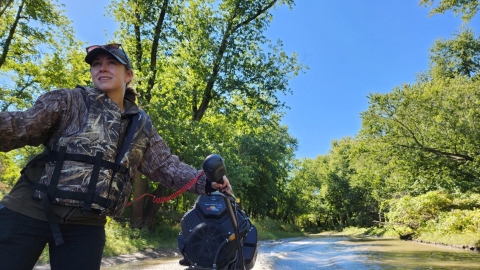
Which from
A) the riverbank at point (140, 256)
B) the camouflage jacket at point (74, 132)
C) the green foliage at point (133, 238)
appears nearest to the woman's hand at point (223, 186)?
the camouflage jacket at point (74, 132)

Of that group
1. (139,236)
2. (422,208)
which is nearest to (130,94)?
(139,236)

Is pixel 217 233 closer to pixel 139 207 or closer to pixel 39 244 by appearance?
pixel 39 244

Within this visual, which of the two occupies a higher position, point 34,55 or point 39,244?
point 34,55

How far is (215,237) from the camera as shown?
2312 millimetres

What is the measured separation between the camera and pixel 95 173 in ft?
6.01

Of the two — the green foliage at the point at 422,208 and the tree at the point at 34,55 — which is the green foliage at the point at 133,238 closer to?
the tree at the point at 34,55

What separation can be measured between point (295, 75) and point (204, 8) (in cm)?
543

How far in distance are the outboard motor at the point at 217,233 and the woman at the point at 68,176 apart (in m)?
0.54

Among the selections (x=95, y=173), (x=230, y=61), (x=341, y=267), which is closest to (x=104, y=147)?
(x=95, y=173)

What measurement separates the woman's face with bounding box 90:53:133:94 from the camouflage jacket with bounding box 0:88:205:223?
7 centimetres

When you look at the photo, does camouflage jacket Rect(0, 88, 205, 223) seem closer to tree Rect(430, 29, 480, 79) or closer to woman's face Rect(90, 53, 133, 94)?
woman's face Rect(90, 53, 133, 94)

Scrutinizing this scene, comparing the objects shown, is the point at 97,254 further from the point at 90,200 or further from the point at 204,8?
the point at 204,8

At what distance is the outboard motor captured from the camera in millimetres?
2203

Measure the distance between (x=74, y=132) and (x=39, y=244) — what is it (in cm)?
55
